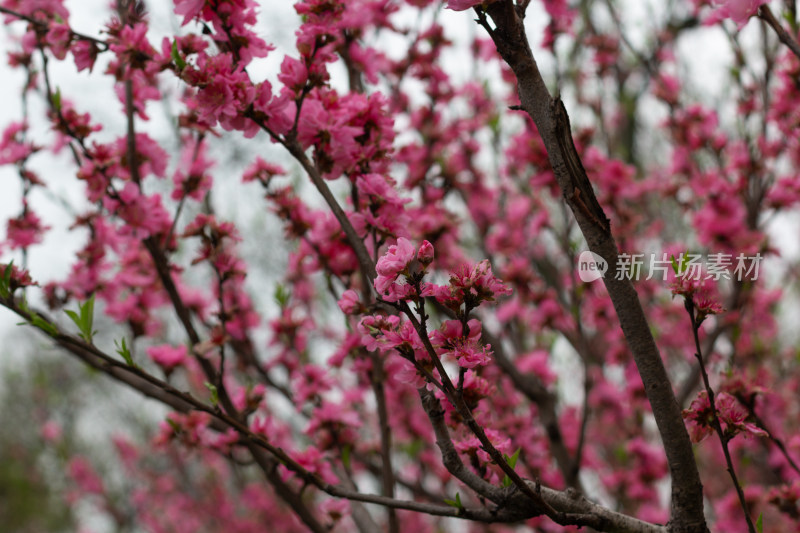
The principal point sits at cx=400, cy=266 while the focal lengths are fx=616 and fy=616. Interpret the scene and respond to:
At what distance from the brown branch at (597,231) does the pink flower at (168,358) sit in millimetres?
1892

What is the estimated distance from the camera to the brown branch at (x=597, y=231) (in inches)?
48.8

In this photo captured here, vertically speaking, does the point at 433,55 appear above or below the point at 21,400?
below

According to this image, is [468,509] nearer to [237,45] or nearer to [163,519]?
[237,45]

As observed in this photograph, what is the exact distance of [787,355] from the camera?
4570 mm

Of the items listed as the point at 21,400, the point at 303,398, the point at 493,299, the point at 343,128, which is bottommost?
the point at 493,299

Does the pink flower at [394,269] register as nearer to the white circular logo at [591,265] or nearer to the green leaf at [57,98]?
the white circular logo at [591,265]

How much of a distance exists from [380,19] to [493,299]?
2.69 m

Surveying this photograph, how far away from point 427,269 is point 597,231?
1.20 feet

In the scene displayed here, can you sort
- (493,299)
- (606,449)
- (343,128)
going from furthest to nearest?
1. (606,449)
2. (343,128)
3. (493,299)

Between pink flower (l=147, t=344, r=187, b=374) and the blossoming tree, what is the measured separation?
0.01 metres

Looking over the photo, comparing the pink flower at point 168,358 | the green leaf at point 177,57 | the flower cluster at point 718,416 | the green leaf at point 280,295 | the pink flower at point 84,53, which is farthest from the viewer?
the green leaf at point 280,295

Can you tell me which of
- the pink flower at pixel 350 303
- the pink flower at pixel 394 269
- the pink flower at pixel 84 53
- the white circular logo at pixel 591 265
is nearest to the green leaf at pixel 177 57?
the pink flower at pixel 84 53

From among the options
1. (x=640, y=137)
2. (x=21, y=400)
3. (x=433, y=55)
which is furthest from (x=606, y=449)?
(x=21, y=400)

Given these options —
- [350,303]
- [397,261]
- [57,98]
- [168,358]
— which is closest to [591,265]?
[350,303]
